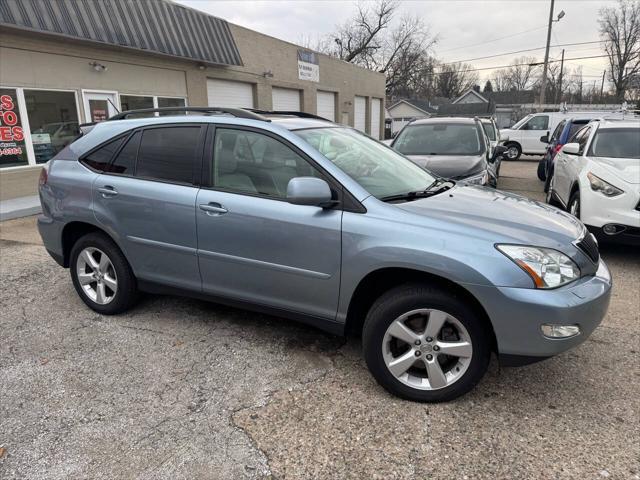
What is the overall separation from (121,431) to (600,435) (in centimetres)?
265

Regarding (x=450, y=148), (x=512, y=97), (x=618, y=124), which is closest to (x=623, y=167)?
(x=618, y=124)

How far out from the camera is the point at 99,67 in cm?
1049

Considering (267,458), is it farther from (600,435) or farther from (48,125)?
(48,125)

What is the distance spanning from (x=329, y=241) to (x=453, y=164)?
4.70 m

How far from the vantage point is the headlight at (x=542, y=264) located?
8.18 feet

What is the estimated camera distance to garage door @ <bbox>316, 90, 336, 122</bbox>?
21.7 meters

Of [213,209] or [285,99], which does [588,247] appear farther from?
[285,99]

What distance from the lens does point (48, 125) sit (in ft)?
32.2

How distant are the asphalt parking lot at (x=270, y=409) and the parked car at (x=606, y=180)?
1625 millimetres

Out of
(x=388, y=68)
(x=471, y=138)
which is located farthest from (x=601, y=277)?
(x=388, y=68)

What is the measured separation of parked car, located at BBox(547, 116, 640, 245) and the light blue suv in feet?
7.62

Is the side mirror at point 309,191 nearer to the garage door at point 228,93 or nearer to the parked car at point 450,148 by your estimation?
the parked car at point 450,148

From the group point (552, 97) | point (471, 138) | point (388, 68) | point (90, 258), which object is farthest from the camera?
point (552, 97)

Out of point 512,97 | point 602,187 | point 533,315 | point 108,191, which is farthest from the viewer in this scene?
point 512,97
